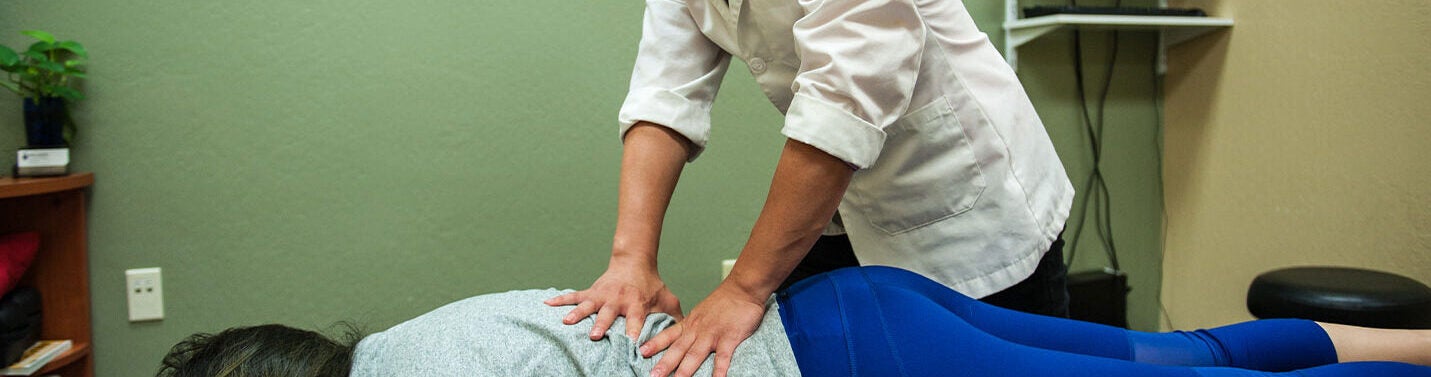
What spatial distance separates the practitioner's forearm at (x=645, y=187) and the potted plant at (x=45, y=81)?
1180 millimetres

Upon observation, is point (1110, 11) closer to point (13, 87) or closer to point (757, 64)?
point (757, 64)

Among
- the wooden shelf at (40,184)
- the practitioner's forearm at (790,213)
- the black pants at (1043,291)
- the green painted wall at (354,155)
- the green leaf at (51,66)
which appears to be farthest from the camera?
the green painted wall at (354,155)

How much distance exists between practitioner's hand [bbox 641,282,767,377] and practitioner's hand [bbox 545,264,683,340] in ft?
0.15

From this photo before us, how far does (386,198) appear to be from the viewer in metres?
1.89

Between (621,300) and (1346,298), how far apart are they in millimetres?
1064

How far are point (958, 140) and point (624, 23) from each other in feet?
3.40

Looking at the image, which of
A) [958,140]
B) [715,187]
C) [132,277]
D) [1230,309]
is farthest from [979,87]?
[132,277]

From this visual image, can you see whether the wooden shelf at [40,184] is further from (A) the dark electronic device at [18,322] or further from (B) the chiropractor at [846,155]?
(B) the chiropractor at [846,155]

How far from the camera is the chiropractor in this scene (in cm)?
95

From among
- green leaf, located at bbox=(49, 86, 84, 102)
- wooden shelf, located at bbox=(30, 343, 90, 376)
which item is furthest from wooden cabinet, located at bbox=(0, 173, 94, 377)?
green leaf, located at bbox=(49, 86, 84, 102)

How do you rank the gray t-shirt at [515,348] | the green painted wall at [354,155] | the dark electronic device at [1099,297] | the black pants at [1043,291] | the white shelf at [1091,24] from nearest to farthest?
the gray t-shirt at [515,348] → the black pants at [1043,291] → the green painted wall at [354,155] → the white shelf at [1091,24] → the dark electronic device at [1099,297]

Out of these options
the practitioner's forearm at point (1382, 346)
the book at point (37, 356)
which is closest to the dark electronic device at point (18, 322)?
the book at point (37, 356)

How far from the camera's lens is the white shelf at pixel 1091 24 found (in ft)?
6.54

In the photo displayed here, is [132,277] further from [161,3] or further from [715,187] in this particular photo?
[715,187]
